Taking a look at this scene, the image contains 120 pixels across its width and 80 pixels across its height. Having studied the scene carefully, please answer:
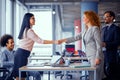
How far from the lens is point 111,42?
4.55 m

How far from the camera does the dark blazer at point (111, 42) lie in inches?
179

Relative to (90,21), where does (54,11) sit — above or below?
above

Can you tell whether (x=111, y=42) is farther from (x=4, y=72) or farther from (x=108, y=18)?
(x=4, y=72)

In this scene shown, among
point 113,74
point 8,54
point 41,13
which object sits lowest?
point 113,74

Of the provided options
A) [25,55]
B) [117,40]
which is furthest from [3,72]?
[117,40]

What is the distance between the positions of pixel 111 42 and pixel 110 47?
8 centimetres

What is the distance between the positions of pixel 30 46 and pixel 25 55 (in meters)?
0.16

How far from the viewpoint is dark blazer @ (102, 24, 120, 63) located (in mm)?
4555

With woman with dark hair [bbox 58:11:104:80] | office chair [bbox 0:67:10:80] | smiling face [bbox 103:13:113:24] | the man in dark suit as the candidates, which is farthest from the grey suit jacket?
office chair [bbox 0:67:10:80]

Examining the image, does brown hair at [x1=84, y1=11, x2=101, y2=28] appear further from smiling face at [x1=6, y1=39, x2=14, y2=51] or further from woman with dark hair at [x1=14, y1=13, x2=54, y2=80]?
smiling face at [x1=6, y1=39, x2=14, y2=51]

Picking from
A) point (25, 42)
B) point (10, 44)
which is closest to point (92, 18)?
point (25, 42)

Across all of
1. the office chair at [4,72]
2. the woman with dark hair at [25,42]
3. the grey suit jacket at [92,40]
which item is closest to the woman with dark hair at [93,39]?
the grey suit jacket at [92,40]

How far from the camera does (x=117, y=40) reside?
4.57m

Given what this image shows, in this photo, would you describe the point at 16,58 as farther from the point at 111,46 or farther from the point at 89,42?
the point at 111,46
